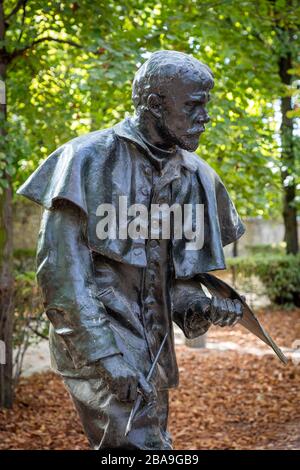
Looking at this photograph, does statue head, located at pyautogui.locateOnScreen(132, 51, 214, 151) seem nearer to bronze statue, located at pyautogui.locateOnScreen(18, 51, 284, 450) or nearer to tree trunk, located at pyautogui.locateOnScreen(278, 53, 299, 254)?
bronze statue, located at pyautogui.locateOnScreen(18, 51, 284, 450)

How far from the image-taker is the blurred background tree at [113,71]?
696cm

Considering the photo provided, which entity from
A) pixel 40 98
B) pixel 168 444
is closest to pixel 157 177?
pixel 168 444

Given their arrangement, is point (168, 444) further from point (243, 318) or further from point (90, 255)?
point (90, 255)

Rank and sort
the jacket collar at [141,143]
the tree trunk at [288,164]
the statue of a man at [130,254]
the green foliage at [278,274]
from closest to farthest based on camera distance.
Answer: the statue of a man at [130,254], the jacket collar at [141,143], the tree trunk at [288,164], the green foliage at [278,274]

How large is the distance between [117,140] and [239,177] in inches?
227

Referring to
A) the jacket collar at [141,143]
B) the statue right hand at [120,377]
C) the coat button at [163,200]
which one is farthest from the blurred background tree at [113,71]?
the statue right hand at [120,377]

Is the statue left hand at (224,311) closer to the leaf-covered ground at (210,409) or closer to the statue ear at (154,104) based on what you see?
the statue ear at (154,104)

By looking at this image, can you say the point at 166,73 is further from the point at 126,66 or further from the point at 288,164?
the point at 288,164

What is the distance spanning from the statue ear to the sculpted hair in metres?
0.02

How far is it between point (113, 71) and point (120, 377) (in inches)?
187

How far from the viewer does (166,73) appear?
266 centimetres

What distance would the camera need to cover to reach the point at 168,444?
9.11 feet

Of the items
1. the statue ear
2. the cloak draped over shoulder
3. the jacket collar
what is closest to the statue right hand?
the cloak draped over shoulder

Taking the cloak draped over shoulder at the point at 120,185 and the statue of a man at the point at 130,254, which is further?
the cloak draped over shoulder at the point at 120,185
